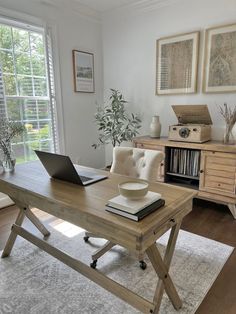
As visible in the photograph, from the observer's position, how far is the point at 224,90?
2840mm

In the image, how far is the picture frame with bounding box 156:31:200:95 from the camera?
2975 millimetres

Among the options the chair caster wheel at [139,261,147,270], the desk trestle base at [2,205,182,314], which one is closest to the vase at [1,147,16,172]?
the desk trestle base at [2,205,182,314]

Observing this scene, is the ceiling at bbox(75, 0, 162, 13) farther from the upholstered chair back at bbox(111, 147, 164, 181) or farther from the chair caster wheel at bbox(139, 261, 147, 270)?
the chair caster wheel at bbox(139, 261, 147, 270)

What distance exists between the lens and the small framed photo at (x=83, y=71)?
346cm

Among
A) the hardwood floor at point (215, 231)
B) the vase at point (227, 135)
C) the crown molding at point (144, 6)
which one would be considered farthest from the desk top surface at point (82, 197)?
the crown molding at point (144, 6)

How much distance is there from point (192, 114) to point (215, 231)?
1.40 m

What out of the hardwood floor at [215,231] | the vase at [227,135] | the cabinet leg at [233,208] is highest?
the vase at [227,135]

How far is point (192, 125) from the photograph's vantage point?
280cm

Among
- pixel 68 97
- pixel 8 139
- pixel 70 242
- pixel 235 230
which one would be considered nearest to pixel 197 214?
pixel 235 230

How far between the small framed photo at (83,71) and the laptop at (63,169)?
7.19ft

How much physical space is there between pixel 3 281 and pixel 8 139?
3.54ft

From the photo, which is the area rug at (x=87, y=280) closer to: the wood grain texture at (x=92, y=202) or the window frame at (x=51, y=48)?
the wood grain texture at (x=92, y=202)

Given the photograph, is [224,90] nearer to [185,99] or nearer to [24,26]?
[185,99]

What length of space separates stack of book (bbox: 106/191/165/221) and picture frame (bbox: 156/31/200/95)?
2294 millimetres
